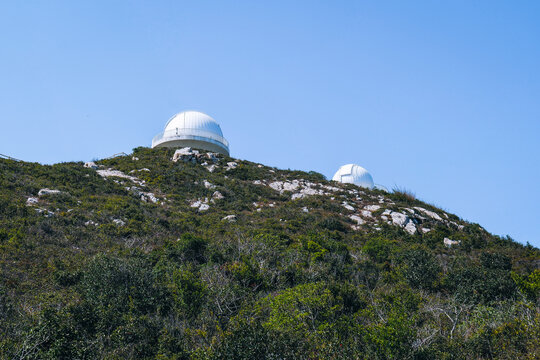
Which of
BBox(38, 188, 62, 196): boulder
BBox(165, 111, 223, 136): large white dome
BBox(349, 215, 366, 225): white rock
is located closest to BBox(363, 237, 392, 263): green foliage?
BBox(349, 215, 366, 225): white rock

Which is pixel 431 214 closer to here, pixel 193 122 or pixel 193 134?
pixel 193 134

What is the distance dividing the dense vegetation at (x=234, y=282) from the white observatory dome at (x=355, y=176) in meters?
12.5

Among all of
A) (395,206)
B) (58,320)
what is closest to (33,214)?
(58,320)

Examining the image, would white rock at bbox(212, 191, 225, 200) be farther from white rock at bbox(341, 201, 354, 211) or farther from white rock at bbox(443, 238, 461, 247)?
white rock at bbox(443, 238, 461, 247)

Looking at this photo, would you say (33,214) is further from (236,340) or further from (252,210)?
(236,340)

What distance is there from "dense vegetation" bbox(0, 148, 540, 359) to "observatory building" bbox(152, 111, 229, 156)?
428 inches

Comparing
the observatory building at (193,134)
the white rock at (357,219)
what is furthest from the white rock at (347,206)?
the observatory building at (193,134)

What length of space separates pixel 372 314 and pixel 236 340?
404cm

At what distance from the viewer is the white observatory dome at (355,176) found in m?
36.2

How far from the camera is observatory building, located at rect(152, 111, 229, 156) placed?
3469 cm

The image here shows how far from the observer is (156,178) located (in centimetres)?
2642

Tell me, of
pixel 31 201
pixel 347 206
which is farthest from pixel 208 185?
pixel 31 201

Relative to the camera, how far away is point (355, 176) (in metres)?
36.4

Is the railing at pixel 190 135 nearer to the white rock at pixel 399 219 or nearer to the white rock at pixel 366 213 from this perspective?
the white rock at pixel 366 213
